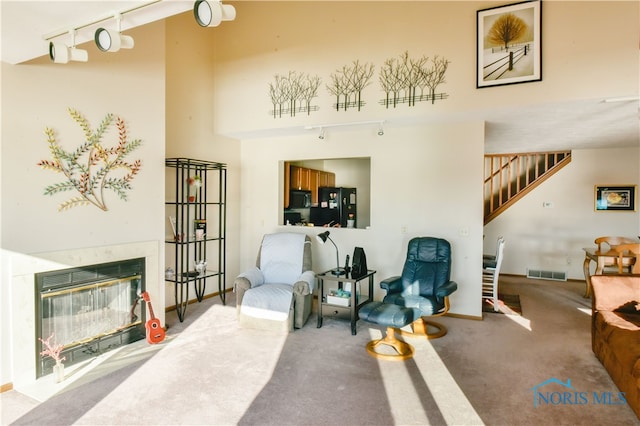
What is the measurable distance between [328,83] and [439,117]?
1444mm

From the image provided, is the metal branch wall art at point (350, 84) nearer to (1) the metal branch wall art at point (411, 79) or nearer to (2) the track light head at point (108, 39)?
(1) the metal branch wall art at point (411, 79)

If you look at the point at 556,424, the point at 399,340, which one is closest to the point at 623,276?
the point at 556,424

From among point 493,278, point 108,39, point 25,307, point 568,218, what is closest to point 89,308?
point 25,307

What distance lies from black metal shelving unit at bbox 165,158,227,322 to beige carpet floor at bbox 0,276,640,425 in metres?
0.77

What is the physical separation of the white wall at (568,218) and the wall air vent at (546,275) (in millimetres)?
81

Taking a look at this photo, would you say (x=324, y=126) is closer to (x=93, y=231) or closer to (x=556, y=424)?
(x=93, y=231)

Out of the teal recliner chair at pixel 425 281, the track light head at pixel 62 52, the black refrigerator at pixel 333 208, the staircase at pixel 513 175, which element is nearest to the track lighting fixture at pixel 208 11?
the track light head at pixel 62 52

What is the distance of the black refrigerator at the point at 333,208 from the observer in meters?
5.93

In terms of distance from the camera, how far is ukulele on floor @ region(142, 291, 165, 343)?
381 cm

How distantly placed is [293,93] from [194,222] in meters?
2.16

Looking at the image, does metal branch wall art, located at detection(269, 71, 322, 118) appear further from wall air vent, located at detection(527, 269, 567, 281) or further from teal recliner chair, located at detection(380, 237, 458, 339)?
wall air vent, located at detection(527, 269, 567, 281)

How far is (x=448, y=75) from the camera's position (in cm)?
422

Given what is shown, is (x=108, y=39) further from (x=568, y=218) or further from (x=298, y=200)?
(x=568, y=218)

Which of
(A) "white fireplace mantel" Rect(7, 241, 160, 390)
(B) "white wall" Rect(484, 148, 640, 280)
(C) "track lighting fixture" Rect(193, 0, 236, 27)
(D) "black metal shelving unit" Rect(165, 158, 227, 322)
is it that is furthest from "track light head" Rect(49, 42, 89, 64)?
(B) "white wall" Rect(484, 148, 640, 280)
